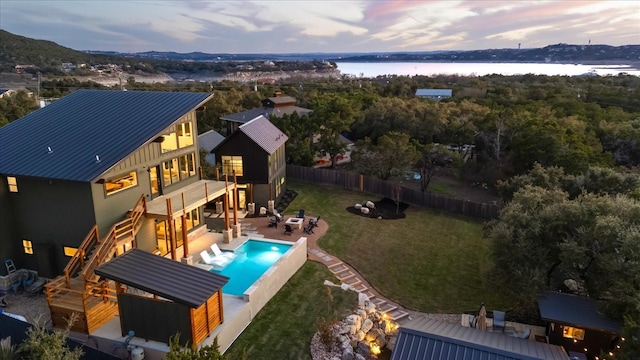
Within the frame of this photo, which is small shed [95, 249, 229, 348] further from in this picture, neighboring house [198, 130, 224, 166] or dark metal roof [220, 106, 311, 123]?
dark metal roof [220, 106, 311, 123]

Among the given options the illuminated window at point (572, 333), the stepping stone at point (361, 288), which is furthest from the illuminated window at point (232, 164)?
the illuminated window at point (572, 333)

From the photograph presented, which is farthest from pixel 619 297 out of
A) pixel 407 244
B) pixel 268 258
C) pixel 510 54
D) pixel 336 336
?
pixel 510 54

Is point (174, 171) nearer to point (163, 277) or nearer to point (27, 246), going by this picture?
point (27, 246)

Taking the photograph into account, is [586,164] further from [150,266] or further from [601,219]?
[150,266]

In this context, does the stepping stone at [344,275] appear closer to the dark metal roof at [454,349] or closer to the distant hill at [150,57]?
the dark metal roof at [454,349]

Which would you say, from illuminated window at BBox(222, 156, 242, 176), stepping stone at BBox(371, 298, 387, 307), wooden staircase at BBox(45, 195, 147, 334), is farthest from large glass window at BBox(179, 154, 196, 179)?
stepping stone at BBox(371, 298, 387, 307)

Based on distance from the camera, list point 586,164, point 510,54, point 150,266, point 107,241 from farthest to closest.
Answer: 1. point 510,54
2. point 586,164
3. point 107,241
4. point 150,266
